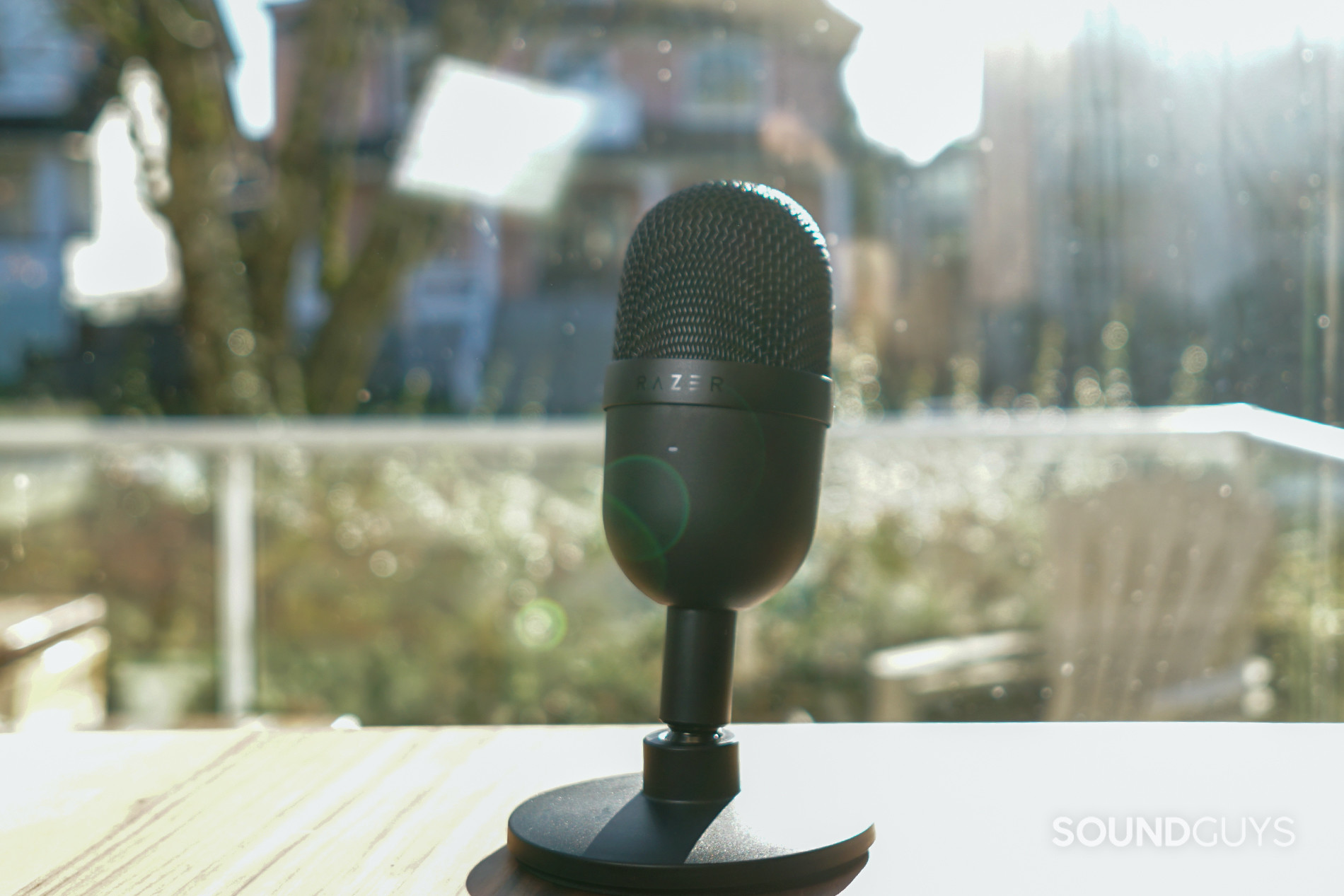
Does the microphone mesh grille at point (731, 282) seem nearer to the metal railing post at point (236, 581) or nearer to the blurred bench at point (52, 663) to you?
the blurred bench at point (52, 663)

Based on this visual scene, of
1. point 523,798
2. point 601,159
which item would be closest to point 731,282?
point 523,798

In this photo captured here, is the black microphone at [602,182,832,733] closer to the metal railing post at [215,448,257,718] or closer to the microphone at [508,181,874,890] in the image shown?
the microphone at [508,181,874,890]

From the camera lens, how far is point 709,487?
0.54 metres

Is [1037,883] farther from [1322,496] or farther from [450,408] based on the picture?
[450,408]

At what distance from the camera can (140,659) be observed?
2.62m

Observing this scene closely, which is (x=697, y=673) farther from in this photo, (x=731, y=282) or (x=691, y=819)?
(x=731, y=282)

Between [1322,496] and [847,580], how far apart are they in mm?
1033

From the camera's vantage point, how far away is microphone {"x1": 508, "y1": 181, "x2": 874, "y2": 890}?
54cm

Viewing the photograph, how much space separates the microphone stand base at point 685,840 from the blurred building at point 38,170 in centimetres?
365

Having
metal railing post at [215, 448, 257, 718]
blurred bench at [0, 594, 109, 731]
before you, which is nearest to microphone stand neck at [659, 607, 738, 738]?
blurred bench at [0, 594, 109, 731]

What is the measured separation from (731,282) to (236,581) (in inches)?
94.6

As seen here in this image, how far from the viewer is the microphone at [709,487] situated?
54 centimetres

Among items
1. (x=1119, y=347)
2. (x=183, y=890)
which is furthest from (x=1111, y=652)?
(x=183, y=890)

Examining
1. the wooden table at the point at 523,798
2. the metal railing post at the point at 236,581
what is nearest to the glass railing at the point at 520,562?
the metal railing post at the point at 236,581
